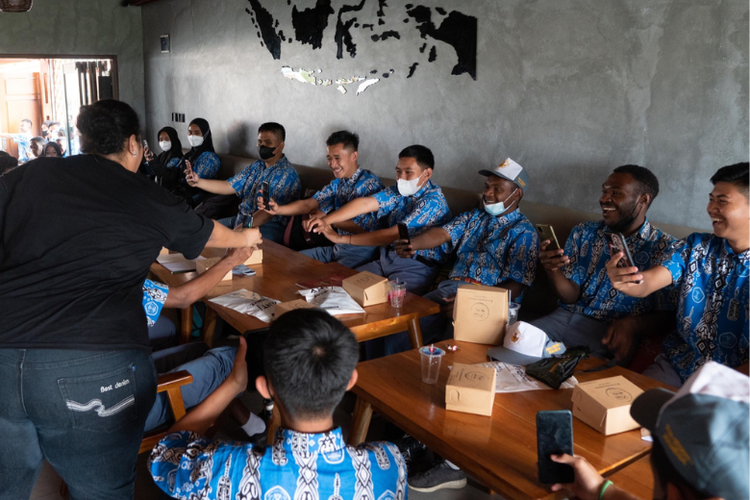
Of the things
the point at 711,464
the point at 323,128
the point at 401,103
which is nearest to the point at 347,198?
the point at 401,103

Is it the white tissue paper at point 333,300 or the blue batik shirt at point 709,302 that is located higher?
the blue batik shirt at point 709,302

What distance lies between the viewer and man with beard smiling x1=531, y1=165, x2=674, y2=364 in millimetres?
2795

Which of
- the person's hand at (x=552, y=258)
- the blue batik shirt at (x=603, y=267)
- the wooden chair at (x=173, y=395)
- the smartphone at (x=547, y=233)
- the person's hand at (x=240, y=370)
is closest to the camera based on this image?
the person's hand at (x=240, y=370)

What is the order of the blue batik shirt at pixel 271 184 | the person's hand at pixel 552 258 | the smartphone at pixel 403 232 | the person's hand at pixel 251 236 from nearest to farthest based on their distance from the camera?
the person's hand at pixel 251 236 < the person's hand at pixel 552 258 < the smartphone at pixel 403 232 < the blue batik shirt at pixel 271 184

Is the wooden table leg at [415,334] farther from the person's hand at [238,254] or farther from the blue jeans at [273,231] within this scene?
the blue jeans at [273,231]

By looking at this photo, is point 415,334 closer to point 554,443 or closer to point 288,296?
point 288,296

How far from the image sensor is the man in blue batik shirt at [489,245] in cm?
324

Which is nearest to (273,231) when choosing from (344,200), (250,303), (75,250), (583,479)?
(344,200)

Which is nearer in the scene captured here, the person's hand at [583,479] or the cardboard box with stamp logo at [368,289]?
the person's hand at [583,479]

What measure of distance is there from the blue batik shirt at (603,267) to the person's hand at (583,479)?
1.58 metres

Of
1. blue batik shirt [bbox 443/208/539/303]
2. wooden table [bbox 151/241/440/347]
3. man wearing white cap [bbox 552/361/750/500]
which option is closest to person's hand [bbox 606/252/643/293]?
wooden table [bbox 151/241/440/347]

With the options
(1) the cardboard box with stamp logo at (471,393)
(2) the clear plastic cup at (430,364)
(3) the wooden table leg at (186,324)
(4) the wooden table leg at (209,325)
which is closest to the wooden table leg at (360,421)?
(2) the clear plastic cup at (430,364)

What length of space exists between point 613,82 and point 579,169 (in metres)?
0.49

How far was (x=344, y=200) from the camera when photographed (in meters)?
4.53
